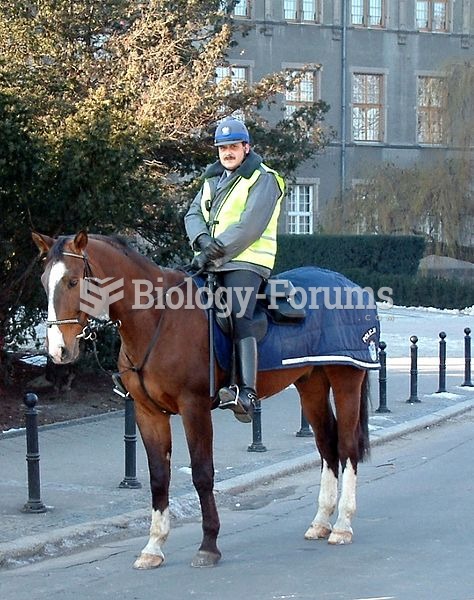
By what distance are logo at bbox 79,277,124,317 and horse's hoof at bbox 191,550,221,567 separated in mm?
1866

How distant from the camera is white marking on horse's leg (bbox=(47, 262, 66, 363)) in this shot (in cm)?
699

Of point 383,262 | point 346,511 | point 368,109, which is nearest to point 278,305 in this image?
point 346,511

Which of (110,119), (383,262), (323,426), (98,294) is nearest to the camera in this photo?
(98,294)

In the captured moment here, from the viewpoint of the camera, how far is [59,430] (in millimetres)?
13805

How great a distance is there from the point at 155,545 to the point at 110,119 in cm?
724

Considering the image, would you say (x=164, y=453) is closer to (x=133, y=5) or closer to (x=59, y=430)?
(x=59, y=430)

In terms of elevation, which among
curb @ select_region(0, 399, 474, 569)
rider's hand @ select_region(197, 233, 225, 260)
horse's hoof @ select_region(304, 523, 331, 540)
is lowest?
curb @ select_region(0, 399, 474, 569)

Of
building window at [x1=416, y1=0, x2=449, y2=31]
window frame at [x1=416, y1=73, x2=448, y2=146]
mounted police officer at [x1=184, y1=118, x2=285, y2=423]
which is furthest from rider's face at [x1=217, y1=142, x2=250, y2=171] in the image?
building window at [x1=416, y1=0, x2=449, y2=31]

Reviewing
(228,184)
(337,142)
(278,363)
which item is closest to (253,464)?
(278,363)

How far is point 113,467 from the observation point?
11.6 m

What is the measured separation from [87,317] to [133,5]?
36.5 ft

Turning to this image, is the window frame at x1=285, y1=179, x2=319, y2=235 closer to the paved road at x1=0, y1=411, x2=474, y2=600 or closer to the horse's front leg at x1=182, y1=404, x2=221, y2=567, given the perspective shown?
the paved road at x1=0, y1=411, x2=474, y2=600

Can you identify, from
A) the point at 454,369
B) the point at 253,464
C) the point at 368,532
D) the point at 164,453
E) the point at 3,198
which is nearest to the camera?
the point at 164,453

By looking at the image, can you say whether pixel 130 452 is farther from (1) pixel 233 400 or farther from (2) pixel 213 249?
(2) pixel 213 249
